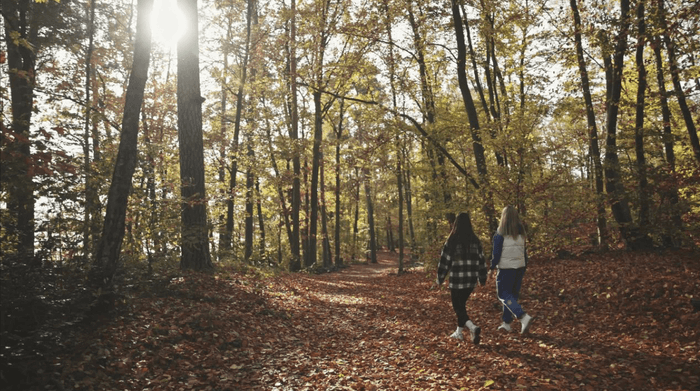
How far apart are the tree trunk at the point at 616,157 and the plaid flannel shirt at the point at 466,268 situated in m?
5.69

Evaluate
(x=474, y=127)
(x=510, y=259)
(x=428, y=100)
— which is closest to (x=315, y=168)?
(x=428, y=100)

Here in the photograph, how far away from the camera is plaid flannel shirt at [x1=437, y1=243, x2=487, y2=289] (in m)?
6.12

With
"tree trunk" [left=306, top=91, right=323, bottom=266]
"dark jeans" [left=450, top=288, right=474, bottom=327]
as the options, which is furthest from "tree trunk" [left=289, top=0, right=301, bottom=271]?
"dark jeans" [left=450, top=288, right=474, bottom=327]

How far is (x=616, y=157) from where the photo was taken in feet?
34.1

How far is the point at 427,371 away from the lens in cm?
492

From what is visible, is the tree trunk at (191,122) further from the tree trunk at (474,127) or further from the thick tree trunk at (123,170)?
the tree trunk at (474,127)

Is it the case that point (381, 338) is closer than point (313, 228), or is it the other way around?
point (381, 338)

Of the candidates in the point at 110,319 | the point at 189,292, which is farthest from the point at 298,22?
the point at 110,319

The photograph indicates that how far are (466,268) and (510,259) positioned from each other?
71cm

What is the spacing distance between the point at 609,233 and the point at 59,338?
13.3 metres

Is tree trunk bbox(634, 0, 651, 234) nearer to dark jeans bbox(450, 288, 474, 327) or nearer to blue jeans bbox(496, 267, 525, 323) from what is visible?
blue jeans bbox(496, 267, 525, 323)

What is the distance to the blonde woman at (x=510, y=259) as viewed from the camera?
610 centimetres

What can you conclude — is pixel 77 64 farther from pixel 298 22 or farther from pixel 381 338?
pixel 381 338

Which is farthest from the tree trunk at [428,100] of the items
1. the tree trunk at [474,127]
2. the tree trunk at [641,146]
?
the tree trunk at [641,146]
